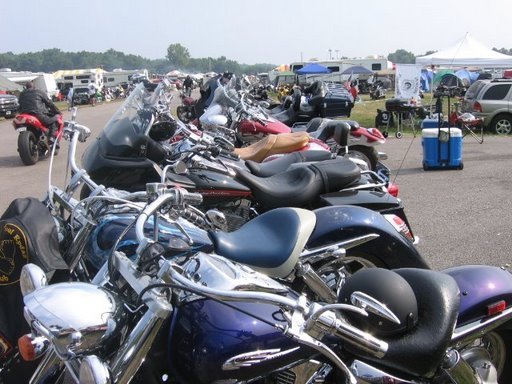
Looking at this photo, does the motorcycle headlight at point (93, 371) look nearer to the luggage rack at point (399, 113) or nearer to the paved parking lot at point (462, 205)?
the paved parking lot at point (462, 205)

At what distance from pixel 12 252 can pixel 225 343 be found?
114 cm

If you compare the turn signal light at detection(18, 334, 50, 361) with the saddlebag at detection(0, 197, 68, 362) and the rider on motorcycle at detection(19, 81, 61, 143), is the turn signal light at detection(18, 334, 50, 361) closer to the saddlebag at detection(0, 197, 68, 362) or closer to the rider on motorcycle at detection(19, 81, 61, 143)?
the saddlebag at detection(0, 197, 68, 362)

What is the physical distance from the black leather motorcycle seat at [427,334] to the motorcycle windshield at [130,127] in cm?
275

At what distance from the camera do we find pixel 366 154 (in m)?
8.07

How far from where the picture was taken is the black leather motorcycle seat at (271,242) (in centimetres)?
258

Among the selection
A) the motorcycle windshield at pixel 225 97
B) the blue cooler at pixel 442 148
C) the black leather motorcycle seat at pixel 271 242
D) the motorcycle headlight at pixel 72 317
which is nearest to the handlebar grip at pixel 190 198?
the black leather motorcycle seat at pixel 271 242

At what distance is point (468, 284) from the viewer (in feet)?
8.26

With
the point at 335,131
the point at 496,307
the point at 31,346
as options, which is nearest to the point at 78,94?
the point at 335,131

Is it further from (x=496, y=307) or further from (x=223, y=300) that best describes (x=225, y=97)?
(x=223, y=300)

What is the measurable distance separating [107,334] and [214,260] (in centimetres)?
46

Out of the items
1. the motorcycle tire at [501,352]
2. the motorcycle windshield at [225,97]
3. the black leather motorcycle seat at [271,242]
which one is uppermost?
the motorcycle windshield at [225,97]

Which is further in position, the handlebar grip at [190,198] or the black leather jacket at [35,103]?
the black leather jacket at [35,103]

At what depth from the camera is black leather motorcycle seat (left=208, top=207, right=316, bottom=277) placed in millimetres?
2576

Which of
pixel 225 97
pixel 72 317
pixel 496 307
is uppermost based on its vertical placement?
pixel 225 97
